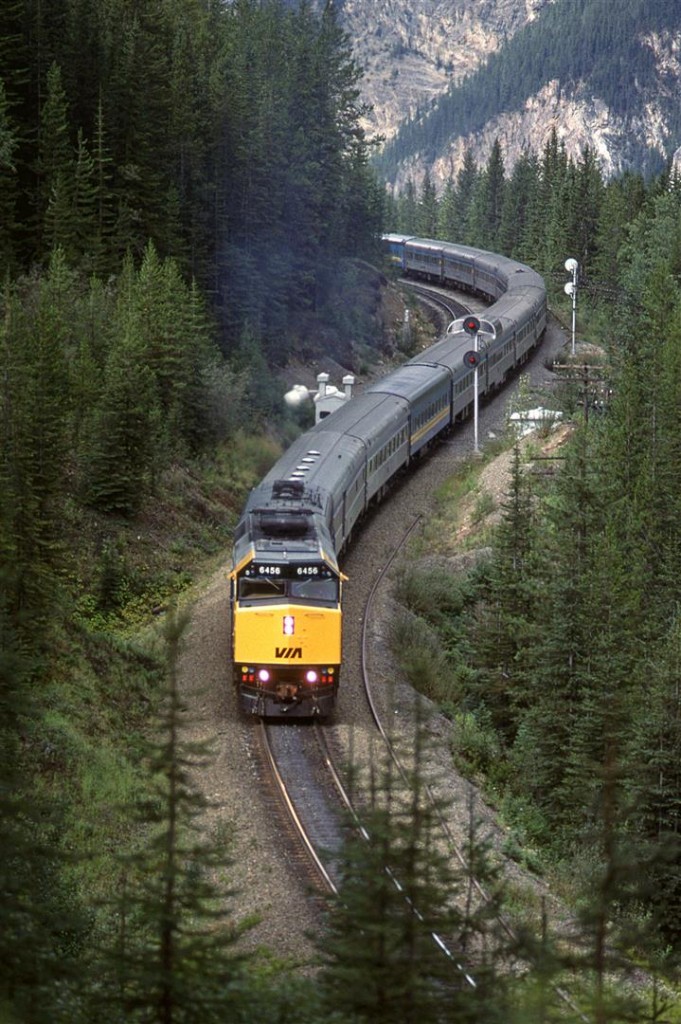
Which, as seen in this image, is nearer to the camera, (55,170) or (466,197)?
(55,170)

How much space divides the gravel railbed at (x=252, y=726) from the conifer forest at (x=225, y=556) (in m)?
0.57

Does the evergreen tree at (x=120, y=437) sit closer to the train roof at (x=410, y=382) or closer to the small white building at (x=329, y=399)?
the train roof at (x=410, y=382)

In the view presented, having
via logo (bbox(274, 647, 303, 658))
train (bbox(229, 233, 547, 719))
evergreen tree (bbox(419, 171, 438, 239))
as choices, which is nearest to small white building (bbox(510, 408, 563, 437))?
train (bbox(229, 233, 547, 719))

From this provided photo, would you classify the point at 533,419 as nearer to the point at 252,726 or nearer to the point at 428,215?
the point at 252,726

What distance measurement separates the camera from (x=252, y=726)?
95.2ft

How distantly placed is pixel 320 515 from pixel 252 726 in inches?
193

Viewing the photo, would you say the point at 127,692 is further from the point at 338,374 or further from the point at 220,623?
the point at 338,374

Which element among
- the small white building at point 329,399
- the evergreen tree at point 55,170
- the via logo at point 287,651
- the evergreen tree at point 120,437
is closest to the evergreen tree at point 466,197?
the small white building at point 329,399

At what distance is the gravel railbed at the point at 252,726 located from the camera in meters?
21.6

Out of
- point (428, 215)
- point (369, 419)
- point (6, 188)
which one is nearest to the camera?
point (369, 419)

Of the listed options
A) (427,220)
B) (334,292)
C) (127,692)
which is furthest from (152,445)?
(427,220)

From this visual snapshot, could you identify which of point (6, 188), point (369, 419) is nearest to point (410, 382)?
point (369, 419)

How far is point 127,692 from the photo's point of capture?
98.2 ft

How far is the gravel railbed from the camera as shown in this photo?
70.9 feet
